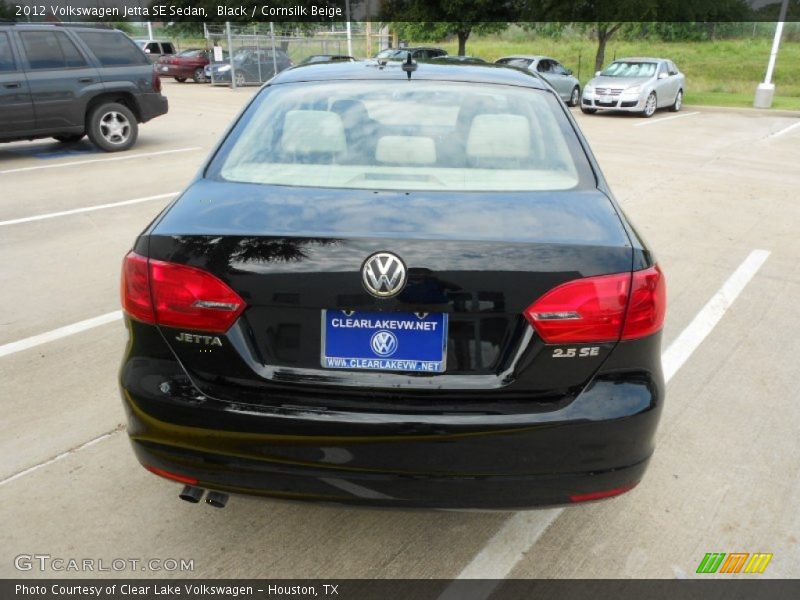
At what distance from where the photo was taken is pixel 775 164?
11.6 m

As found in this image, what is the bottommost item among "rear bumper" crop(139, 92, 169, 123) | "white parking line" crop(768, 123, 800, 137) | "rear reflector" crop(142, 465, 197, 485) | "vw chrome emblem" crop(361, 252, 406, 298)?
"white parking line" crop(768, 123, 800, 137)

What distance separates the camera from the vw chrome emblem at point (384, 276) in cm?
195

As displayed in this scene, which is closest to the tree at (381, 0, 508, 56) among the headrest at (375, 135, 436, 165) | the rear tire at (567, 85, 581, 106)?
the rear tire at (567, 85, 581, 106)

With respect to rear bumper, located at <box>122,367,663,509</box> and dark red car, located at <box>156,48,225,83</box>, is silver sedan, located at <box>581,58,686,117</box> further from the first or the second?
rear bumper, located at <box>122,367,663,509</box>

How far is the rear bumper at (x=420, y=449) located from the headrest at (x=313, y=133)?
1.16 meters

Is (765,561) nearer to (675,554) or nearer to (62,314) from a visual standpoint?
(675,554)

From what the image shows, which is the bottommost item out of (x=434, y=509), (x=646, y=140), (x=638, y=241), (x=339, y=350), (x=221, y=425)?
(x=646, y=140)

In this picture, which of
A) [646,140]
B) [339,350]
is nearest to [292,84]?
[339,350]

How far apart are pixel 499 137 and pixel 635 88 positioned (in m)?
17.5

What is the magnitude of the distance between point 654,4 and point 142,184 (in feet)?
70.7

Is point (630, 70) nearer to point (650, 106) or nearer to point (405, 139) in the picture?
point (650, 106)

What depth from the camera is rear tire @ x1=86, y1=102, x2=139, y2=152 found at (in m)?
11.1

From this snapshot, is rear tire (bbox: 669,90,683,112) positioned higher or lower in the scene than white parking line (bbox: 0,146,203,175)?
lower

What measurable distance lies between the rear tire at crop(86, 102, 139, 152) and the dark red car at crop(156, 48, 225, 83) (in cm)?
2029
